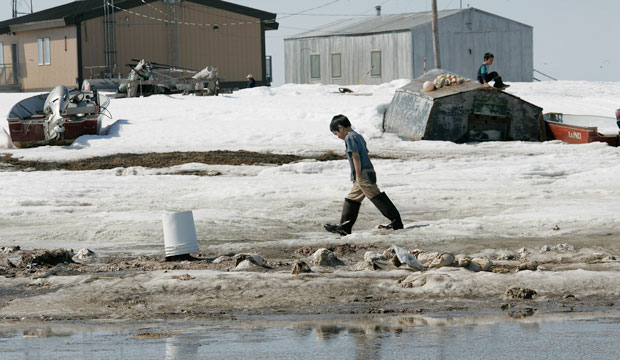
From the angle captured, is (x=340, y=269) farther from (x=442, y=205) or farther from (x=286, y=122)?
(x=286, y=122)

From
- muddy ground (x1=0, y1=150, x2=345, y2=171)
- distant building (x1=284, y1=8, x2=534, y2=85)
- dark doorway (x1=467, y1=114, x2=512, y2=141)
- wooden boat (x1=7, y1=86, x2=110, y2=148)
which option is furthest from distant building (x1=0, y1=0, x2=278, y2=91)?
dark doorway (x1=467, y1=114, x2=512, y2=141)

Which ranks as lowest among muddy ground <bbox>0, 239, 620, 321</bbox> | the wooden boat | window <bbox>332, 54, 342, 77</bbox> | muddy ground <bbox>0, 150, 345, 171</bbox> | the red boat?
muddy ground <bbox>0, 239, 620, 321</bbox>

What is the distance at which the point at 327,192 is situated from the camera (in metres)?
16.1

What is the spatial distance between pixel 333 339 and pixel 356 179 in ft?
16.7

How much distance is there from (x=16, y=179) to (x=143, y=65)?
58.4ft

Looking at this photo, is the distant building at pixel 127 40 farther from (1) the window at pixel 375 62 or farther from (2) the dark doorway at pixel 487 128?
(2) the dark doorway at pixel 487 128

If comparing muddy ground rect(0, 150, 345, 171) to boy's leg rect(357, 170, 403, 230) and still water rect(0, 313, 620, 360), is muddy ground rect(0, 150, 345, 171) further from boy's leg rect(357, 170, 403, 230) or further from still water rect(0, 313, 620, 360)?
still water rect(0, 313, 620, 360)

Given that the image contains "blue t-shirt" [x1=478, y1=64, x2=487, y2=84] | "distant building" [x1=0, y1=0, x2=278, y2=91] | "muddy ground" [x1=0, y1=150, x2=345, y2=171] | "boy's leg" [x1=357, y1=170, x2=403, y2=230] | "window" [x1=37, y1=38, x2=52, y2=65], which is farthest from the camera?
"window" [x1=37, y1=38, x2=52, y2=65]

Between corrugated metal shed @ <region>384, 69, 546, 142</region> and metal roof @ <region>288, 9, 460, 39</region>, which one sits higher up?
metal roof @ <region>288, 9, 460, 39</region>

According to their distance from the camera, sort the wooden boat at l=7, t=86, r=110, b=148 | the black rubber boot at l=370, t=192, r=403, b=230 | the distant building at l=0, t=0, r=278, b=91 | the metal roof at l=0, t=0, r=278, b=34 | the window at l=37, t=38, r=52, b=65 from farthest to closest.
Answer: the window at l=37, t=38, r=52, b=65, the distant building at l=0, t=0, r=278, b=91, the metal roof at l=0, t=0, r=278, b=34, the wooden boat at l=7, t=86, r=110, b=148, the black rubber boot at l=370, t=192, r=403, b=230

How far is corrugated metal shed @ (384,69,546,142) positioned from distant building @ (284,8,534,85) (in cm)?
2119

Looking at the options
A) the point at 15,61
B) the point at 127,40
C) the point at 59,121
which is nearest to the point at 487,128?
Answer: the point at 59,121

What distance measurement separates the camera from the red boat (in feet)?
76.5

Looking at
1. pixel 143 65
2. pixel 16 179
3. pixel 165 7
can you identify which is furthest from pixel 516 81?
pixel 16 179
